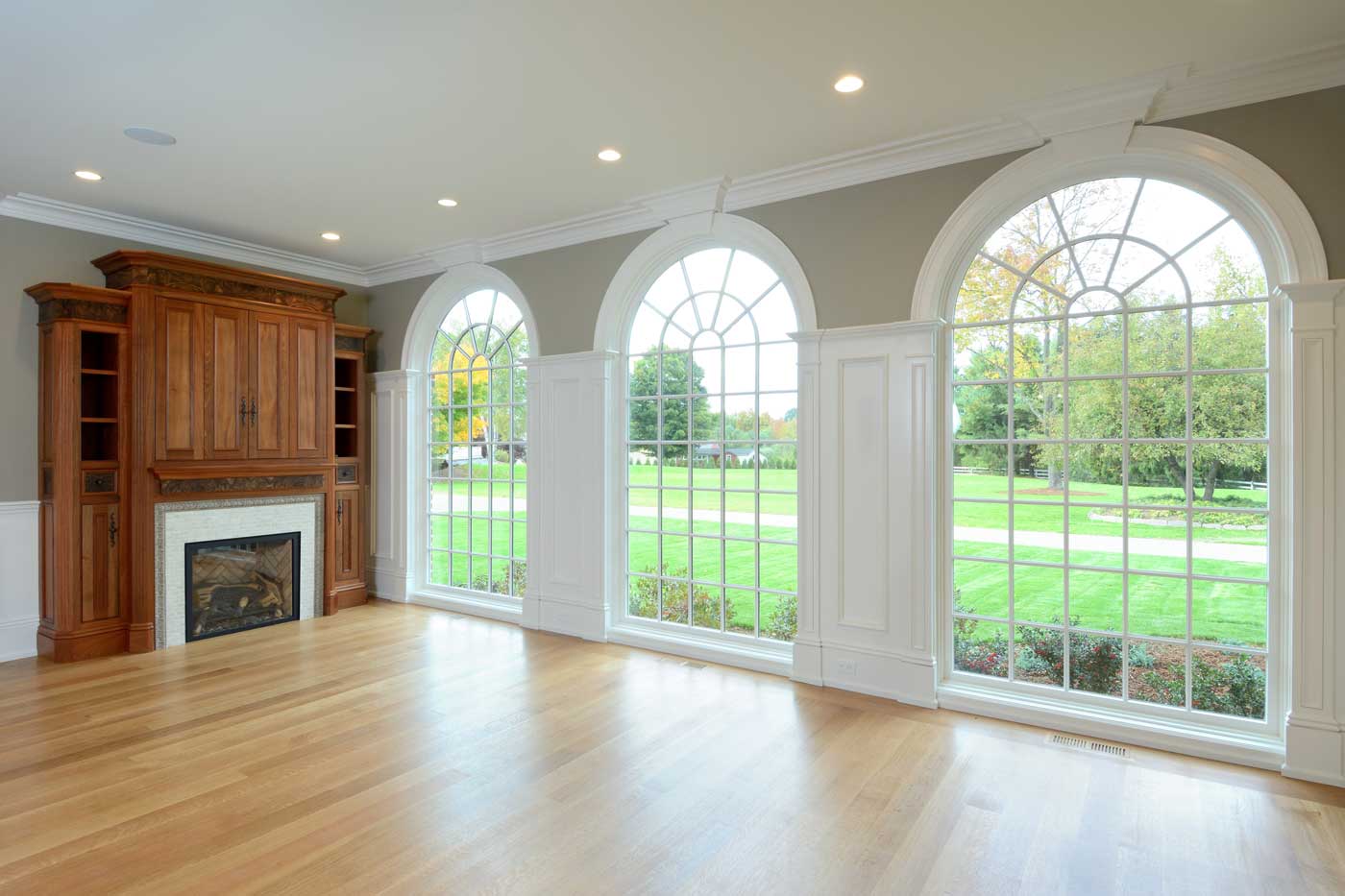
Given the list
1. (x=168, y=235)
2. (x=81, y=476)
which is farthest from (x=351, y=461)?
(x=168, y=235)

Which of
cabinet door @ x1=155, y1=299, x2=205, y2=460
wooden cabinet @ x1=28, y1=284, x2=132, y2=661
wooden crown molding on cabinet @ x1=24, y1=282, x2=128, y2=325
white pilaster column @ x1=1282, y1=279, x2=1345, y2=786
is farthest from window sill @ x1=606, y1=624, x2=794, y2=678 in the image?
wooden crown molding on cabinet @ x1=24, y1=282, x2=128, y2=325

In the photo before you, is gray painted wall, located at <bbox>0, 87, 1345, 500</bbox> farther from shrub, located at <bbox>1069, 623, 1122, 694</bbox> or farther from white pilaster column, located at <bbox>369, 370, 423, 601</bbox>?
shrub, located at <bbox>1069, 623, 1122, 694</bbox>

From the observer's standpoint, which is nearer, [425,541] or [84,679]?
[84,679]

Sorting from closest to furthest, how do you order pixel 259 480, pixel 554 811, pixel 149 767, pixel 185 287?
pixel 554 811, pixel 149 767, pixel 185 287, pixel 259 480

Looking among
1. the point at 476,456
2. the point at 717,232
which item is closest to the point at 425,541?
the point at 476,456

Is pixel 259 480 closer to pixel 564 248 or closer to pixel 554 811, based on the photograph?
pixel 564 248

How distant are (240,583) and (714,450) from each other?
3.72 metres

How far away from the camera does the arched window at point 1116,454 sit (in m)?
3.29

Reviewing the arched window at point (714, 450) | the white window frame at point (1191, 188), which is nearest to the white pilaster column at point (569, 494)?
the arched window at point (714, 450)

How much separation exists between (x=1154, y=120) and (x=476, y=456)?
499 centimetres

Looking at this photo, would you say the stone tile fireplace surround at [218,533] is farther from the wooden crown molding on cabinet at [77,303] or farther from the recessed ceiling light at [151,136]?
the recessed ceiling light at [151,136]

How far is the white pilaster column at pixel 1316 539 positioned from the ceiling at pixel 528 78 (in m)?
1.12

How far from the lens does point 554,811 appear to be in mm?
2719

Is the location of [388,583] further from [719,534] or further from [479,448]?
[719,534]
